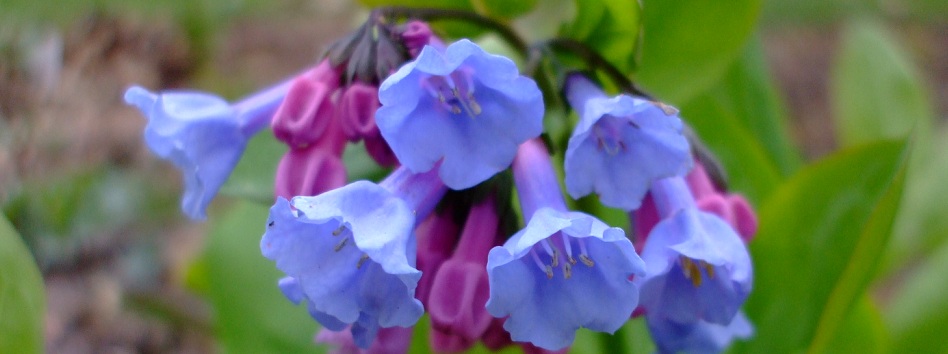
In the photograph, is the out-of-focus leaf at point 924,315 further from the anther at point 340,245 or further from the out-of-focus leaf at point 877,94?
the anther at point 340,245

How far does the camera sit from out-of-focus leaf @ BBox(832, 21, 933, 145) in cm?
185

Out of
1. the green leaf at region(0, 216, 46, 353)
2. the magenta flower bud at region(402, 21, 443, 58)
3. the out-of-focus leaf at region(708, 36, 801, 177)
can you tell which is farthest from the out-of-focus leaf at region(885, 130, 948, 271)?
the green leaf at region(0, 216, 46, 353)

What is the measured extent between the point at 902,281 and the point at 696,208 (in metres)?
2.40

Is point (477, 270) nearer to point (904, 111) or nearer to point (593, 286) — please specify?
point (593, 286)

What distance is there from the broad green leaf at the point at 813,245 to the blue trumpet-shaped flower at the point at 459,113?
0.53 m

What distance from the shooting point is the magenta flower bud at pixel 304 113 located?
79cm

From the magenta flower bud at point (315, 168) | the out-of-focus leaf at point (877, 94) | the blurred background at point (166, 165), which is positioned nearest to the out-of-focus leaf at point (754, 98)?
the blurred background at point (166, 165)

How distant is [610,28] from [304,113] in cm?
42

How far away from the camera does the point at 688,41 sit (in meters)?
1.14

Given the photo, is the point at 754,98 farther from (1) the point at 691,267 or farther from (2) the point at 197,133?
(2) the point at 197,133

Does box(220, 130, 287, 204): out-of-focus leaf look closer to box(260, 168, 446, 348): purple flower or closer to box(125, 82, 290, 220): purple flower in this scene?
box(125, 82, 290, 220): purple flower

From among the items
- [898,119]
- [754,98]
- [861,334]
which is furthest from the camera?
[898,119]

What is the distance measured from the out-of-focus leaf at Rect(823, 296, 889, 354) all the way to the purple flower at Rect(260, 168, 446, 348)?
931 mm

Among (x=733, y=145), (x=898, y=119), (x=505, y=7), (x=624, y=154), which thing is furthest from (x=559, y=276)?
(x=898, y=119)
